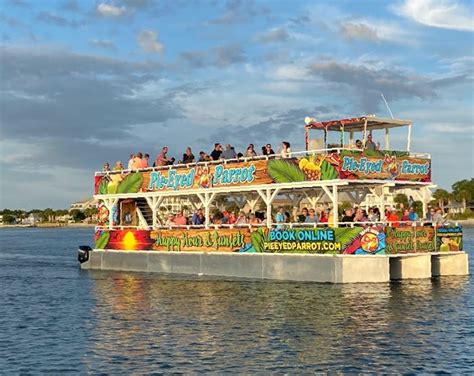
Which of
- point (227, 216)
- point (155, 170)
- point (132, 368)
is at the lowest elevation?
point (132, 368)

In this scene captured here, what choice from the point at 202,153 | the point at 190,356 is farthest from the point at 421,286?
the point at 190,356

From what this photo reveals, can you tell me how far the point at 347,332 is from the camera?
1848 centimetres

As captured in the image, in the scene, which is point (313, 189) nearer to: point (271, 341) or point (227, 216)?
point (227, 216)

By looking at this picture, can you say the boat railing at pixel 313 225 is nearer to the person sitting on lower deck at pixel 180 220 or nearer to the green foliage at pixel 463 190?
the person sitting on lower deck at pixel 180 220

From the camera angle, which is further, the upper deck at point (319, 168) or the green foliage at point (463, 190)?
the green foliage at point (463, 190)

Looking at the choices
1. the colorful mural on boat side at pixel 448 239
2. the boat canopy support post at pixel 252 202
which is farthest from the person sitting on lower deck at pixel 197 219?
the colorful mural on boat side at pixel 448 239

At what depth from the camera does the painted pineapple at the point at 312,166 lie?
2780cm

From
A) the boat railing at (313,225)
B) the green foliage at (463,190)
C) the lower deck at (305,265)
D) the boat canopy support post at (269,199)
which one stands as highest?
Answer: the green foliage at (463,190)

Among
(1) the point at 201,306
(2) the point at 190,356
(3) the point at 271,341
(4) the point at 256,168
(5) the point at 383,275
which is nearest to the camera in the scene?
(2) the point at 190,356

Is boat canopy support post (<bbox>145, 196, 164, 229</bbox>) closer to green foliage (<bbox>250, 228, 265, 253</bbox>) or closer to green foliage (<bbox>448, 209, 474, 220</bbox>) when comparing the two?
green foliage (<bbox>250, 228, 265, 253</bbox>)

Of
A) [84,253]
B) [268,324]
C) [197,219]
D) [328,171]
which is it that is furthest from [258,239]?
[84,253]

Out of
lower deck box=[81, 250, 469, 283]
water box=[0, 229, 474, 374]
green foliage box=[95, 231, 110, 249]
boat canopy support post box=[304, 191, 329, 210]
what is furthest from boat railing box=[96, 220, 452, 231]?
green foliage box=[95, 231, 110, 249]

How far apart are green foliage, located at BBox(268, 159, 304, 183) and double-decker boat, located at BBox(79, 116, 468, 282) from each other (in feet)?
0.12

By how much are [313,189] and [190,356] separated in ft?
51.3
